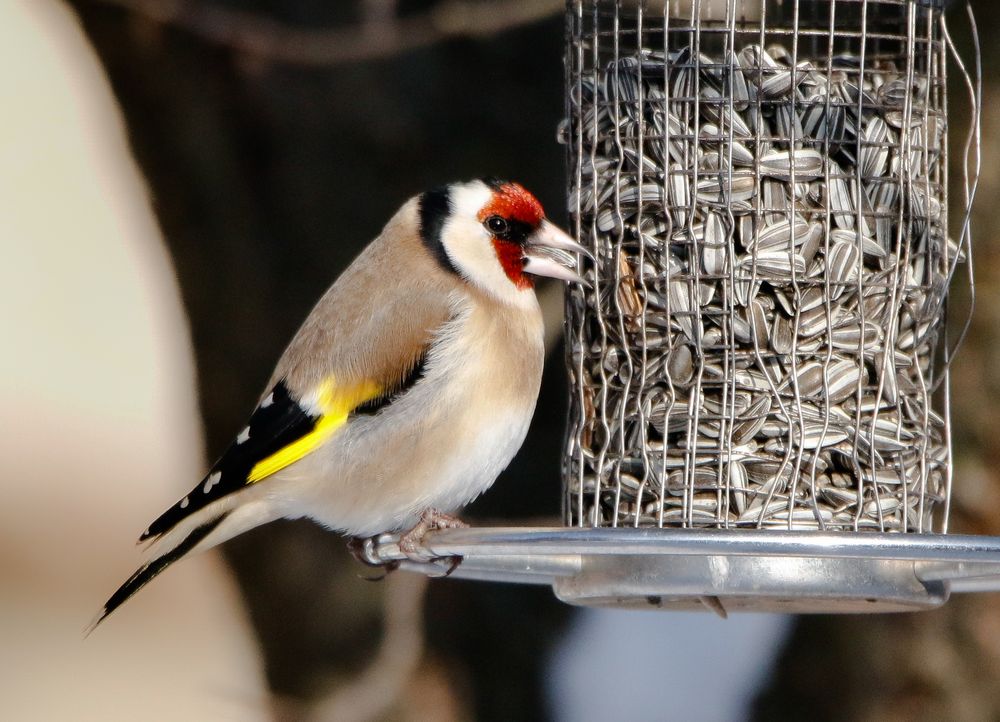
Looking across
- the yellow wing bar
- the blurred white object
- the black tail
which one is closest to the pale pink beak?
the yellow wing bar

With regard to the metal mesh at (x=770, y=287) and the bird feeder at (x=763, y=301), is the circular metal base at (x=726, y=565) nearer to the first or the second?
the bird feeder at (x=763, y=301)

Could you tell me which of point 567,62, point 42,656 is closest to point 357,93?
point 567,62

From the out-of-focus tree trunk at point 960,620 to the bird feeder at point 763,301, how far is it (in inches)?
39.5

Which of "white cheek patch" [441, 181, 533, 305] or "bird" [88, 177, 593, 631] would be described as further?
"white cheek patch" [441, 181, 533, 305]

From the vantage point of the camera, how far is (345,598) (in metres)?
5.02

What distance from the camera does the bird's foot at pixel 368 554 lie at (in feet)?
12.8

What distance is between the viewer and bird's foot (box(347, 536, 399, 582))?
3.91 metres

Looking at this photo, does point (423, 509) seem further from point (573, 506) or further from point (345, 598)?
point (345, 598)

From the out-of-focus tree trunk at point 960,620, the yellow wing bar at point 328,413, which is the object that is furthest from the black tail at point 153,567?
the out-of-focus tree trunk at point 960,620

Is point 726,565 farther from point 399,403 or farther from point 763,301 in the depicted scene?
point 399,403

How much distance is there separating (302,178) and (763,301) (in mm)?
1983

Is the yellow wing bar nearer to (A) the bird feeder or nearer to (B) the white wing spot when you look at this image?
(B) the white wing spot

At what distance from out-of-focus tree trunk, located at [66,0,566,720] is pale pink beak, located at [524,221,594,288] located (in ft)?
3.31

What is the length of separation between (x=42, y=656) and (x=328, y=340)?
4974 millimetres
